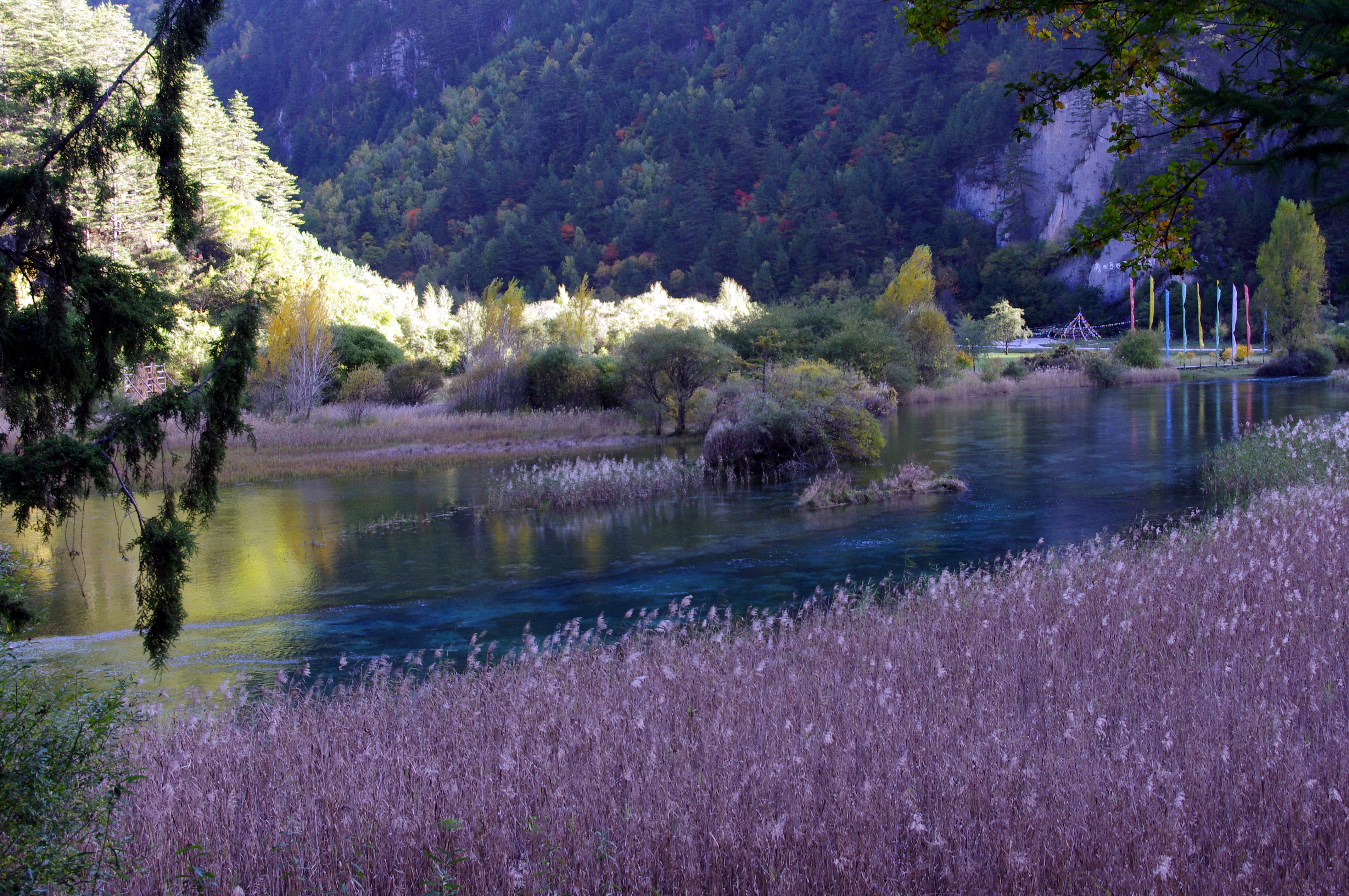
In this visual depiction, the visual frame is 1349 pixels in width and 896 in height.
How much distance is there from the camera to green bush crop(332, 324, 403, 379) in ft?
137

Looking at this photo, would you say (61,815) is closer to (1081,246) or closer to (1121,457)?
(1081,246)

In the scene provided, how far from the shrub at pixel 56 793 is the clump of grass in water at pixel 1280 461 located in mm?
15645

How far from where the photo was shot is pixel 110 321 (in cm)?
658

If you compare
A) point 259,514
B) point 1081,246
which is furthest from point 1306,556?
point 259,514

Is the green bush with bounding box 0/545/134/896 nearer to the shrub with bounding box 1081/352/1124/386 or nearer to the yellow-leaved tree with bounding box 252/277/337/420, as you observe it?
the yellow-leaved tree with bounding box 252/277/337/420

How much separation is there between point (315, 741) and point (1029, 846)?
13.3 ft

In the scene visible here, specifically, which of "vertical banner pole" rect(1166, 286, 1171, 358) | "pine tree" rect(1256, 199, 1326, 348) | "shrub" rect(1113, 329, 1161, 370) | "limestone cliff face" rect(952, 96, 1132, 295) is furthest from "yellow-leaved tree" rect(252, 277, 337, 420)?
"limestone cliff face" rect(952, 96, 1132, 295)

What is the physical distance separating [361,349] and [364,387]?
10.8 feet

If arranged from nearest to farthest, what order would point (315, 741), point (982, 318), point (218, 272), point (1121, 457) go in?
point (315, 741)
point (1121, 457)
point (218, 272)
point (982, 318)

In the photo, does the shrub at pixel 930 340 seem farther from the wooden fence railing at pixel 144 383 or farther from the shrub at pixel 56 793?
the shrub at pixel 56 793

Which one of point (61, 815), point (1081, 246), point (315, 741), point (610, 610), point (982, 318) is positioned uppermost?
point (982, 318)

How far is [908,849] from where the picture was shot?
3625 mm

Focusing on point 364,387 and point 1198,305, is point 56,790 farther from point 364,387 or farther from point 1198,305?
point 1198,305

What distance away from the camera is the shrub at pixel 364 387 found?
130 feet
